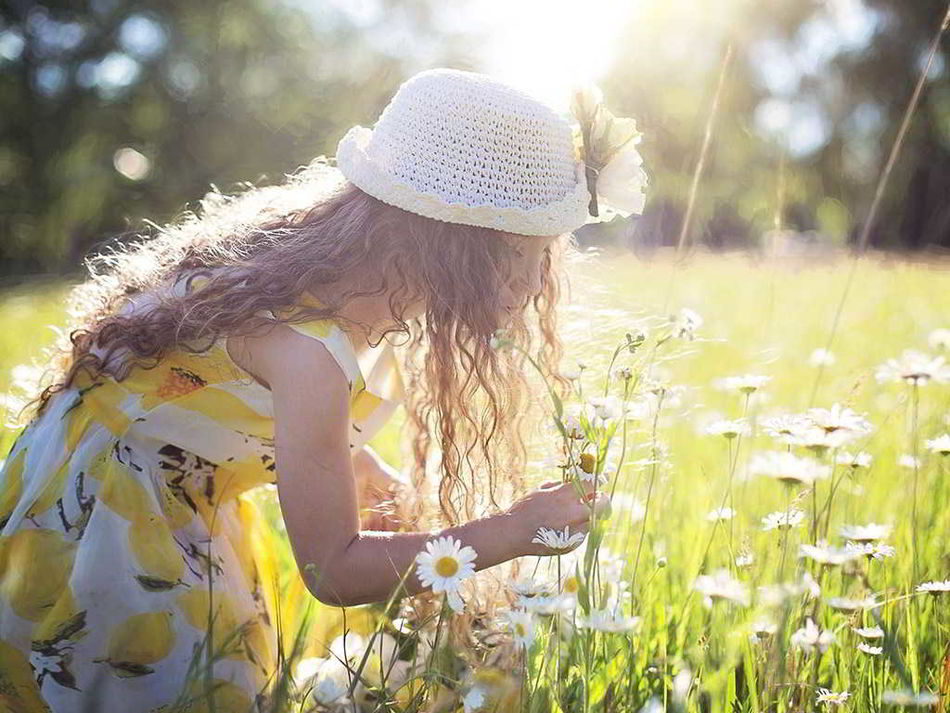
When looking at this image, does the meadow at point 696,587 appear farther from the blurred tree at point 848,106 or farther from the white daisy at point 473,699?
the blurred tree at point 848,106

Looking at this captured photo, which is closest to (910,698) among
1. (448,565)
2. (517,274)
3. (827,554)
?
(827,554)

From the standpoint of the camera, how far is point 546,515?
1.43 m

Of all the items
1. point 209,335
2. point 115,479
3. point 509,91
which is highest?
point 509,91

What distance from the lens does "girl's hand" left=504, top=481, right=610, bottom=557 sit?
142cm

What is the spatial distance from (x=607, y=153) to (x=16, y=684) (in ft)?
4.11

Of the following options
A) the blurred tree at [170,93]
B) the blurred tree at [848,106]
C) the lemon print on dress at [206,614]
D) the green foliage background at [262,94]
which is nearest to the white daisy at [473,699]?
the lemon print on dress at [206,614]

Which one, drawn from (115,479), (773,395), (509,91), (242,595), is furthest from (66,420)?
(773,395)

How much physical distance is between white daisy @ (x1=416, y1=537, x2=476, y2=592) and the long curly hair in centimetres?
40

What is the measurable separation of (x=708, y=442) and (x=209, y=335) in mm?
2018

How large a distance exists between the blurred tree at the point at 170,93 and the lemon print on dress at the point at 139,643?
47.8 feet

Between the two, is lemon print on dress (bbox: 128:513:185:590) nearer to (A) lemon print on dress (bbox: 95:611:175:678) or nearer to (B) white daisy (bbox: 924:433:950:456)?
(A) lemon print on dress (bbox: 95:611:175:678)

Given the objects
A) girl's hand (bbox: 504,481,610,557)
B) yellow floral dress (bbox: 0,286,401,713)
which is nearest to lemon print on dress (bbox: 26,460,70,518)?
yellow floral dress (bbox: 0,286,401,713)

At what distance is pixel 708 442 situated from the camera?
3244 mm

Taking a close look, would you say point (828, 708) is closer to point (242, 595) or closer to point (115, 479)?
point (242, 595)
